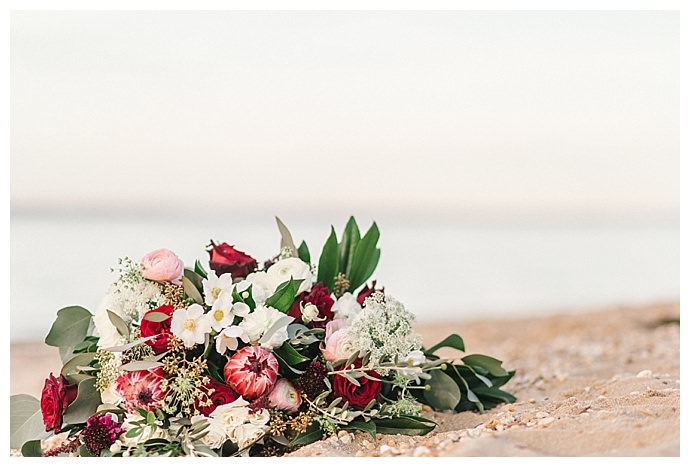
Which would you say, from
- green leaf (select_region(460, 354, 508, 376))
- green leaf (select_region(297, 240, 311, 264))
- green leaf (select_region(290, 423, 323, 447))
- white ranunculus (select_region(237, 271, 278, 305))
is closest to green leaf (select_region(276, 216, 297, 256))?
green leaf (select_region(297, 240, 311, 264))

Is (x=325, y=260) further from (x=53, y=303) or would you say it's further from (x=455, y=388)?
(x=53, y=303)

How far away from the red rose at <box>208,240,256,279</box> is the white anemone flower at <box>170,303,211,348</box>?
13.7 inches

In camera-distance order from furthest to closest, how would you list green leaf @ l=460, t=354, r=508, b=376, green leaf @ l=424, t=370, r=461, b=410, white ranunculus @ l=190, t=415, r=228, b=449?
1. green leaf @ l=460, t=354, r=508, b=376
2. green leaf @ l=424, t=370, r=461, b=410
3. white ranunculus @ l=190, t=415, r=228, b=449

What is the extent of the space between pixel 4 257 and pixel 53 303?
564cm

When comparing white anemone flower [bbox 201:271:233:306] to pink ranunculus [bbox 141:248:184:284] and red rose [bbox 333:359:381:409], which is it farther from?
red rose [bbox 333:359:381:409]

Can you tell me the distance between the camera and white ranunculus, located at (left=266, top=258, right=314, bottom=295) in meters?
2.33

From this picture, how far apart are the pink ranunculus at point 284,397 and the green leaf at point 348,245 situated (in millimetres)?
584

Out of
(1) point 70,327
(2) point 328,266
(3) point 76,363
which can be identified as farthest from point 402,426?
(1) point 70,327

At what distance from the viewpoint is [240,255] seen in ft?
8.09

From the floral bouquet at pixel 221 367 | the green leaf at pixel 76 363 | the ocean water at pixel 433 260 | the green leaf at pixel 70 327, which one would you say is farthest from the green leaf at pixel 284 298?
the ocean water at pixel 433 260

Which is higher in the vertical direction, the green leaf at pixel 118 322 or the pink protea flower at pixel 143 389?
the green leaf at pixel 118 322

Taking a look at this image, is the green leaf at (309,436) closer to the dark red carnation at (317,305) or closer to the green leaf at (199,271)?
the dark red carnation at (317,305)

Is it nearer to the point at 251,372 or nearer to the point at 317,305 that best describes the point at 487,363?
the point at 317,305

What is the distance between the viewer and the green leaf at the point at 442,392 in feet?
8.43
